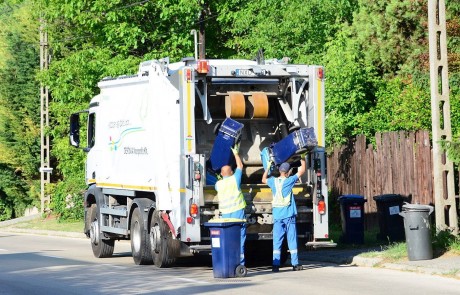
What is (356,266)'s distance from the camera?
18859 mm

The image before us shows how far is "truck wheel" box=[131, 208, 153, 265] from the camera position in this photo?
20016 mm

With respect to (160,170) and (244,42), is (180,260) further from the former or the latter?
(244,42)

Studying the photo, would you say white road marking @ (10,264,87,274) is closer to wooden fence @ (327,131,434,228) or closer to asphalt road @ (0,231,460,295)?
asphalt road @ (0,231,460,295)

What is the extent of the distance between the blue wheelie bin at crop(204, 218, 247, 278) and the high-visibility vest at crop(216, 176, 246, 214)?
1.21ft

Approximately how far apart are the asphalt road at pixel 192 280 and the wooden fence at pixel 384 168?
14.6 feet

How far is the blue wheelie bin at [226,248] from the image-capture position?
1717 centimetres

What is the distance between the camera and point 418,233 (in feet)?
59.5

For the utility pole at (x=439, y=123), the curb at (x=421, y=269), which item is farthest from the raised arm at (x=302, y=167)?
the utility pole at (x=439, y=123)

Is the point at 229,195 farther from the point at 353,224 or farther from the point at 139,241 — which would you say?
the point at 353,224

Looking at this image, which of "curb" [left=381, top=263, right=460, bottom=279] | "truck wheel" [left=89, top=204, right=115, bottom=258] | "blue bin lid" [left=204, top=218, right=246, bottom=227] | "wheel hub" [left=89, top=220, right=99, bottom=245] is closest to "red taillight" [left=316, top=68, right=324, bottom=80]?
"blue bin lid" [left=204, top=218, right=246, bottom=227]

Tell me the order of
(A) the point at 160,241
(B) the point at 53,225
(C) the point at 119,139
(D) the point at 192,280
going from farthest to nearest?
(B) the point at 53,225, (C) the point at 119,139, (A) the point at 160,241, (D) the point at 192,280

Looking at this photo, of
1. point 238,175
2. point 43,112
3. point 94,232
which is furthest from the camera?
point 43,112

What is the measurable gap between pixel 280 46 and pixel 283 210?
12.3 meters

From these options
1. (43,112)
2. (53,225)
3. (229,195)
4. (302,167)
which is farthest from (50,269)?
(43,112)
